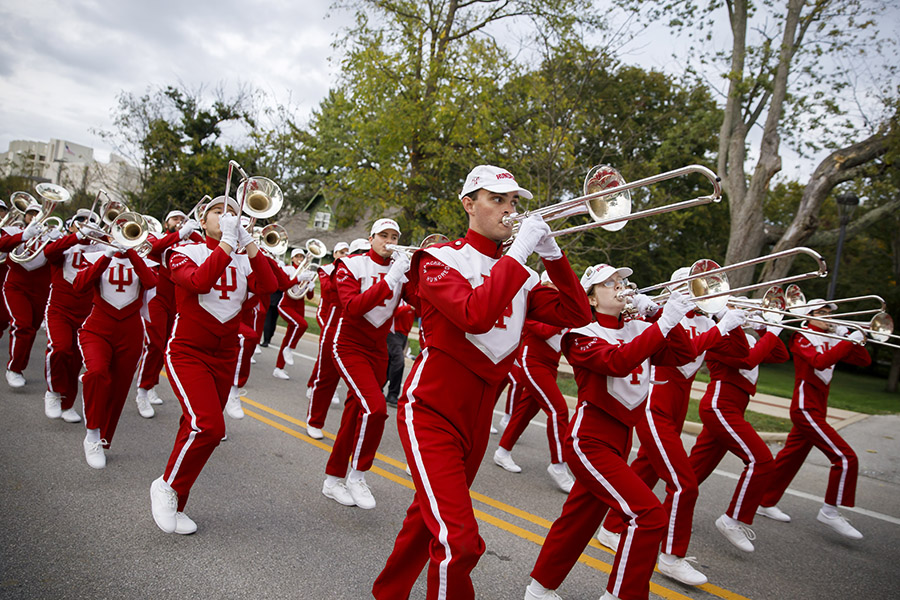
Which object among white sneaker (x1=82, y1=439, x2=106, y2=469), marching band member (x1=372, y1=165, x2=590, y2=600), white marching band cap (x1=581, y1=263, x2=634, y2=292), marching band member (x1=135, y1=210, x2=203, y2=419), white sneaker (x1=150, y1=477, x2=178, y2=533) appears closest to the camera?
marching band member (x1=372, y1=165, x2=590, y2=600)

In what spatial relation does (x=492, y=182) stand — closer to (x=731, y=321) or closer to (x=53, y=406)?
(x=731, y=321)

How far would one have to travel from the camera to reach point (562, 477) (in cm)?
598

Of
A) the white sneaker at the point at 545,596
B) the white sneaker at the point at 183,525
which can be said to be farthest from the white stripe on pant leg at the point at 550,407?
the white sneaker at the point at 183,525

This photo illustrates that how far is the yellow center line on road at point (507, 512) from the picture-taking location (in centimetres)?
409

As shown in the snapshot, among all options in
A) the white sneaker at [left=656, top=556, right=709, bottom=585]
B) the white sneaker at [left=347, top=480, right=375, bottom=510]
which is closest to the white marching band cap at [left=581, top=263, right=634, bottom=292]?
the white sneaker at [left=656, top=556, right=709, bottom=585]

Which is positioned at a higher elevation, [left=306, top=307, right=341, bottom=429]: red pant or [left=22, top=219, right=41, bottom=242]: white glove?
[left=22, top=219, right=41, bottom=242]: white glove

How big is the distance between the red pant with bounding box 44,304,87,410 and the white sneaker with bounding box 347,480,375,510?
11.3ft

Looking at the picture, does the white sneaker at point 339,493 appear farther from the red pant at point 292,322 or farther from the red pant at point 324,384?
the red pant at point 292,322

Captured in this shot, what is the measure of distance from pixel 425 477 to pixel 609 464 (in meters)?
1.31

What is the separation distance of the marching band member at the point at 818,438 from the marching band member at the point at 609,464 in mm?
2746

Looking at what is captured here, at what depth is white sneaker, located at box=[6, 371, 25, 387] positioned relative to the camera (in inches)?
286

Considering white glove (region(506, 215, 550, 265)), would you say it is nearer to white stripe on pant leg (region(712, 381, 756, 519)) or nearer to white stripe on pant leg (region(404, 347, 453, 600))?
white stripe on pant leg (region(404, 347, 453, 600))

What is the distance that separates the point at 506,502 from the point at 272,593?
253 centimetres

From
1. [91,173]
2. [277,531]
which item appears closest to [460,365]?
[277,531]
